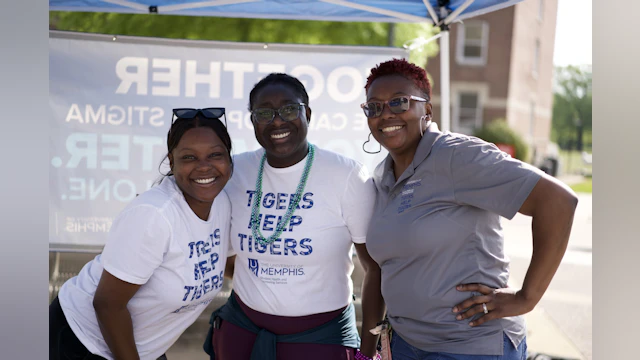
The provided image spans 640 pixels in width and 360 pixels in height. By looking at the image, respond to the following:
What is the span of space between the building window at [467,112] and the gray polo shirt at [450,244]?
24.5m

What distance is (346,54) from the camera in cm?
474

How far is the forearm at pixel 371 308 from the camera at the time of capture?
2.87m

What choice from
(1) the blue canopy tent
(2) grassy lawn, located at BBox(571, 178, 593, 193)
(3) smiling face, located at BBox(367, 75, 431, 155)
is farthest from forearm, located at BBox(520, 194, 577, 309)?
(2) grassy lawn, located at BBox(571, 178, 593, 193)

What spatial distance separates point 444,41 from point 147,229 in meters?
3.06

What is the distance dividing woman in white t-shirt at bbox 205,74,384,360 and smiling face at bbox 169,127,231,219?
0.73 ft

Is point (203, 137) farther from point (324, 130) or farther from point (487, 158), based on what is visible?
point (324, 130)

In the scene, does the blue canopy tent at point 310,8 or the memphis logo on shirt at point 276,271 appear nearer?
the memphis logo on shirt at point 276,271

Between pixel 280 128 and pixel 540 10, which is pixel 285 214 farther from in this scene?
pixel 540 10

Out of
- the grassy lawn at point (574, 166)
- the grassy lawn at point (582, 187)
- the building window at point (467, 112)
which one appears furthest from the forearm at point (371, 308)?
the grassy lawn at point (574, 166)

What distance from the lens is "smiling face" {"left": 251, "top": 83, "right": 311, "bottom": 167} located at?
2783 millimetres

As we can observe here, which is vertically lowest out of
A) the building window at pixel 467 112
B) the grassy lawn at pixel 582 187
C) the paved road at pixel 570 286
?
the grassy lawn at pixel 582 187

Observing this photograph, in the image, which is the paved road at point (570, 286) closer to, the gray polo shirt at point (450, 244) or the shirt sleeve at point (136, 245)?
the gray polo shirt at point (450, 244)

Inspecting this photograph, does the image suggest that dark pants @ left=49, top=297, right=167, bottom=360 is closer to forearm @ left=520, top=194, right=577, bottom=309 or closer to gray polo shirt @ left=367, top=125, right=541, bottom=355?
gray polo shirt @ left=367, top=125, right=541, bottom=355
